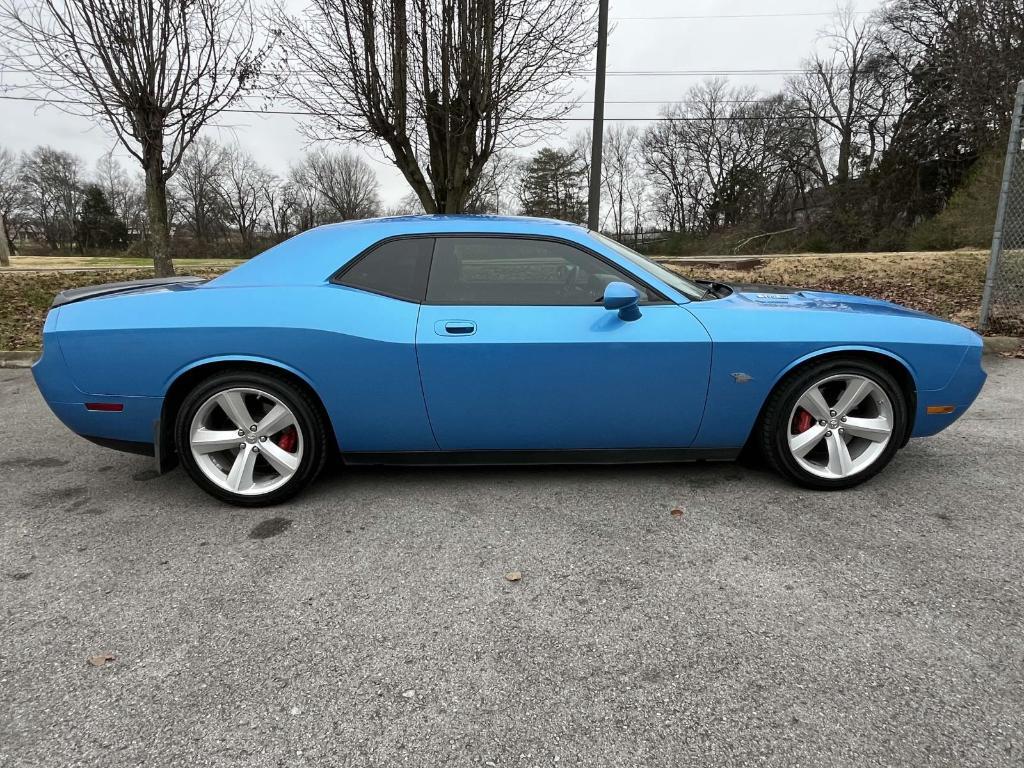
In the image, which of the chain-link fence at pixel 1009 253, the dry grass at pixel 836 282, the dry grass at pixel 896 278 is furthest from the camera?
the dry grass at pixel 896 278

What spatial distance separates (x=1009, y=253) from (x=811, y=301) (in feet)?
17.2

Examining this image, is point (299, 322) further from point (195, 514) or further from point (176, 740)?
point (176, 740)

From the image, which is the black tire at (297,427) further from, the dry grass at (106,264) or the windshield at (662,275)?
the dry grass at (106,264)

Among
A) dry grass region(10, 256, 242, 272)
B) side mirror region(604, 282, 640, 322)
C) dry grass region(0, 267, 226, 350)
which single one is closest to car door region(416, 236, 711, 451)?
side mirror region(604, 282, 640, 322)

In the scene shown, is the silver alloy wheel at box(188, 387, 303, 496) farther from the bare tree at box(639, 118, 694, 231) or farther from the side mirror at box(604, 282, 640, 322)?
the bare tree at box(639, 118, 694, 231)

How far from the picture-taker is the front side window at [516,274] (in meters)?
2.94

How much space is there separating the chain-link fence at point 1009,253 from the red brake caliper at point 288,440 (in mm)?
7095

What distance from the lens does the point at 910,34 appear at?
31.0 meters

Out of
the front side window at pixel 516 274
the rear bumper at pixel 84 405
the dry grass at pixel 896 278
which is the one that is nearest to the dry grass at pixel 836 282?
the dry grass at pixel 896 278

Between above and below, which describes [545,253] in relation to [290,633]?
above

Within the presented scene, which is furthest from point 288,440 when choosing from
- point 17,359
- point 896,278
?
point 896,278

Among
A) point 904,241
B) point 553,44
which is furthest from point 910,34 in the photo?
point 553,44

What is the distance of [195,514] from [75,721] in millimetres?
1369

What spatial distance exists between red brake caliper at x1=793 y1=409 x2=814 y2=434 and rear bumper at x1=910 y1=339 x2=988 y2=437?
56 centimetres
